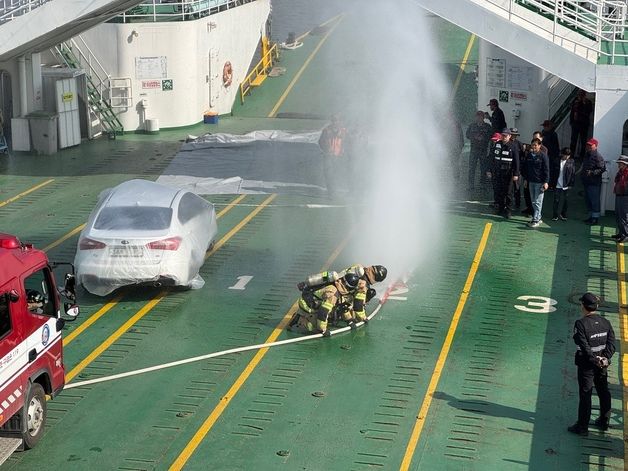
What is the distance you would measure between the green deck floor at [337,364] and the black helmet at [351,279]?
2.49ft

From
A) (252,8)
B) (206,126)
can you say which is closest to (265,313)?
(206,126)

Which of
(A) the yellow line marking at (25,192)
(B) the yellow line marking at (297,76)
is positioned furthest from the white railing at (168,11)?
(A) the yellow line marking at (25,192)

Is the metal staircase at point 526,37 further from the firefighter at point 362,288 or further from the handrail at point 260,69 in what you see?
the handrail at point 260,69

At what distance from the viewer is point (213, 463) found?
1203 cm

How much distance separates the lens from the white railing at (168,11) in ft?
95.0

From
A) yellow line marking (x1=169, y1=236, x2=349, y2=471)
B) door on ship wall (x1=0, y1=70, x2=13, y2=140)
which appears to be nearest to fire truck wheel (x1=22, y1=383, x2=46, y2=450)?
yellow line marking (x1=169, y1=236, x2=349, y2=471)

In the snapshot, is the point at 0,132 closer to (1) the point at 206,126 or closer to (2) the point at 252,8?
(1) the point at 206,126

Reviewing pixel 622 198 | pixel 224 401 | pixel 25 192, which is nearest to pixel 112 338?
pixel 224 401

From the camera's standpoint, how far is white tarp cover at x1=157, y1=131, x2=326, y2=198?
2423 cm

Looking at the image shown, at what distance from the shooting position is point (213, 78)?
30.8 m

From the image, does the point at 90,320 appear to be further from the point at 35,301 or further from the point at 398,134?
the point at 398,134

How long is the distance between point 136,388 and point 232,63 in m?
19.9

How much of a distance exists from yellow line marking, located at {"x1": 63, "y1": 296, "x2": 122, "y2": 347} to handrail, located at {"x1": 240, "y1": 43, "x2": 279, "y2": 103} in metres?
16.7

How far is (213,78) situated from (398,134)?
7.84 meters
